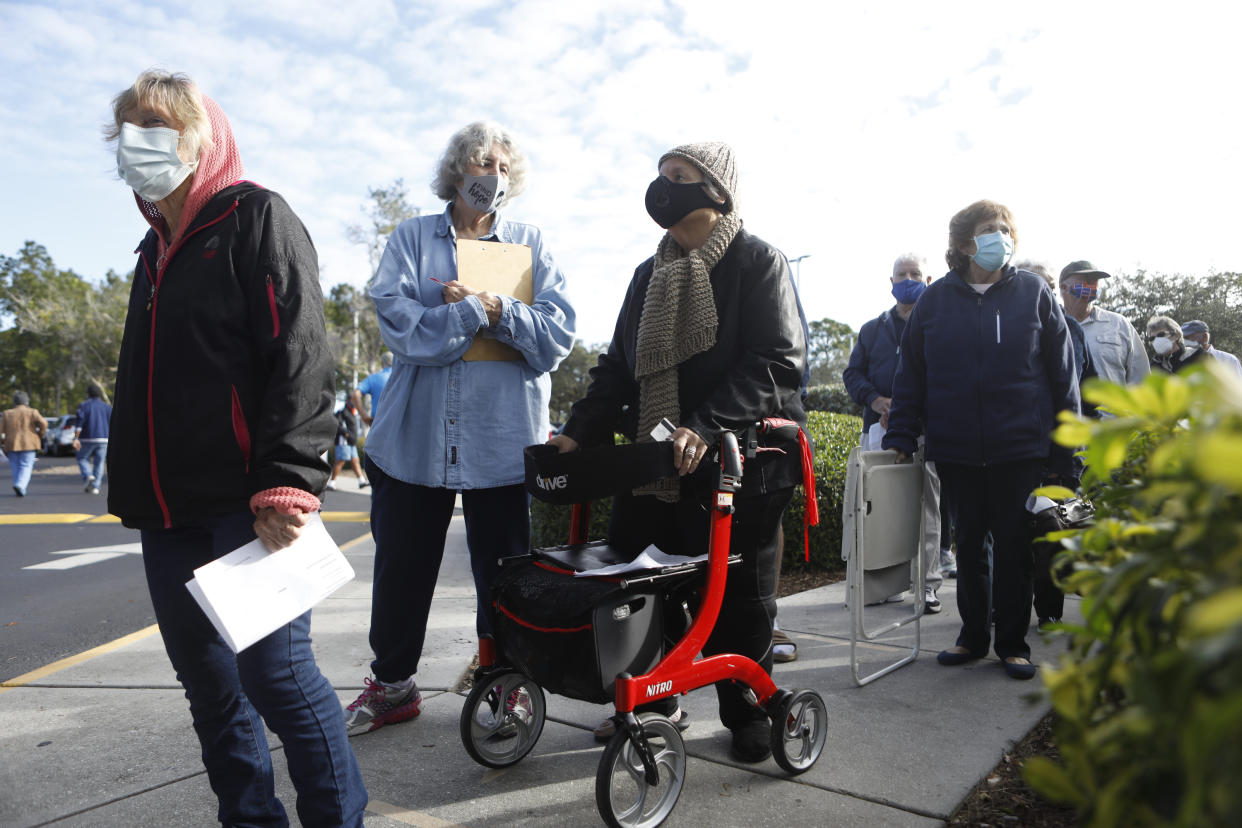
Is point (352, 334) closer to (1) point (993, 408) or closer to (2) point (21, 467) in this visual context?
(2) point (21, 467)

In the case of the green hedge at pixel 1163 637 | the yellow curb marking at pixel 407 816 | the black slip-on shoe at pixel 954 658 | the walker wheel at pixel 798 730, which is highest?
the green hedge at pixel 1163 637

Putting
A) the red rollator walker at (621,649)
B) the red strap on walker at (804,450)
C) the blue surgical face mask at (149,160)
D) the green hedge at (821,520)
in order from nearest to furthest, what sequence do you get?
the blue surgical face mask at (149,160), the red rollator walker at (621,649), the red strap on walker at (804,450), the green hedge at (821,520)

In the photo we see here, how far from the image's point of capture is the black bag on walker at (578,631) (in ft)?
7.89

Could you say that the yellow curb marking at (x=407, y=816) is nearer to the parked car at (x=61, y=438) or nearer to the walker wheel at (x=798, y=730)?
the walker wheel at (x=798, y=730)

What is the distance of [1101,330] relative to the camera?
538 cm

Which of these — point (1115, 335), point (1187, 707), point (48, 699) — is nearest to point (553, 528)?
point (48, 699)

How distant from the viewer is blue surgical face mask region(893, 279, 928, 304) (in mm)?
5438

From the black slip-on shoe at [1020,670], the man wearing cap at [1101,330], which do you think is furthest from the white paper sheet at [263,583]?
the man wearing cap at [1101,330]

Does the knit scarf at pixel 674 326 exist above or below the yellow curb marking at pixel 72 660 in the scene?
above

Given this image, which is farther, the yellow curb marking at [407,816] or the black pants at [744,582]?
the black pants at [744,582]

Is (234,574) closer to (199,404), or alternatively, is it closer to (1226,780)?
(199,404)

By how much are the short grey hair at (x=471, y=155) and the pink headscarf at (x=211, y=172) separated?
43.2 inches

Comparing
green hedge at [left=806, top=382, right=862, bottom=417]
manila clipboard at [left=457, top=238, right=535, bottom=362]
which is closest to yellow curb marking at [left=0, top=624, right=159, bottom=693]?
manila clipboard at [left=457, top=238, right=535, bottom=362]

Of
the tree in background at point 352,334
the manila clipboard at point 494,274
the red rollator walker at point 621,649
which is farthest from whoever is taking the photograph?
the tree in background at point 352,334
